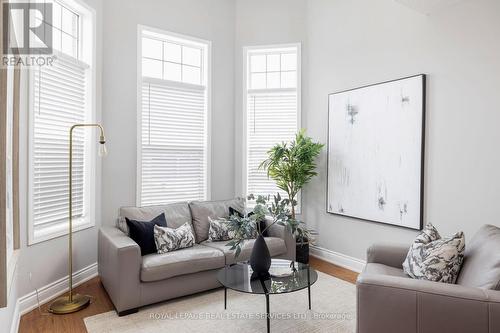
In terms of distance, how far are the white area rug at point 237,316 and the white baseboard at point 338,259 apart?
0.73m

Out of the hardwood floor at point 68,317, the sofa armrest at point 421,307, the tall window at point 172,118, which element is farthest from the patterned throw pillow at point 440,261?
the tall window at point 172,118

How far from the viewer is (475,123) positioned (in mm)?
2863

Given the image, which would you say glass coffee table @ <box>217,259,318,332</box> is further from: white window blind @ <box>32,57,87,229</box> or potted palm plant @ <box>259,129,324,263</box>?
white window blind @ <box>32,57,87,229</box>

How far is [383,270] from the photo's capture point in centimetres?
245

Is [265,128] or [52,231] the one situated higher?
[265,128]

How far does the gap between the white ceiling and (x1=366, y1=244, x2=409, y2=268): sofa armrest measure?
7.31ft

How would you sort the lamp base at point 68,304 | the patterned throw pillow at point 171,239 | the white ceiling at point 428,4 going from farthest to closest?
the patterned throw pillow at point 171,239
the white ceiling at point 428,4
the lamp base at point 68,304

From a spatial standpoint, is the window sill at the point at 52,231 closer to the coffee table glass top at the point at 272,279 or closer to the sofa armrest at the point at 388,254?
the coffee table glass top at the point at 272,279

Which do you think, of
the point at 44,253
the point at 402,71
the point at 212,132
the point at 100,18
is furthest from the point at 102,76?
the point at 402,71

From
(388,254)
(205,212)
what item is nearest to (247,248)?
(205,212)

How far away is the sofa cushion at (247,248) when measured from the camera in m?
3.28

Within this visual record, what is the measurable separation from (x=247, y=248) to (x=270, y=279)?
2.87 feet

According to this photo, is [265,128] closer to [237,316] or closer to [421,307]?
Answer: [237,316]

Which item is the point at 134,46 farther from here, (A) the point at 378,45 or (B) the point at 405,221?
(B) the point at 405,221
